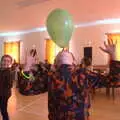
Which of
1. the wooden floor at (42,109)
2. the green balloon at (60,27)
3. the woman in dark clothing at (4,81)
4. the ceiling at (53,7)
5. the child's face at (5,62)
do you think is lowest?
the wooden floor at (42,109)

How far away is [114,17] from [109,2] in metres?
2.47

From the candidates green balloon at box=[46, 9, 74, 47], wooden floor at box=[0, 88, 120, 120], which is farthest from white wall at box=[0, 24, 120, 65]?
green balloon at box=[46, 9, 74, 47]

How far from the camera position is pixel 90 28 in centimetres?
977

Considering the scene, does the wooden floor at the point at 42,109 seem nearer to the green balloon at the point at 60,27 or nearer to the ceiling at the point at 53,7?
the green balloon at the point at 60,27

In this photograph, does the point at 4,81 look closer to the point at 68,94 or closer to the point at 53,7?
the point at 68,94

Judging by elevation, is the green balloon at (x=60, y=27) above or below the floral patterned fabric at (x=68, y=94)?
above

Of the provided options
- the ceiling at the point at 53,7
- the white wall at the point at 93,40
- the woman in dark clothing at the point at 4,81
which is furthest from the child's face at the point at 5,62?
the white wall at the point at 93,40

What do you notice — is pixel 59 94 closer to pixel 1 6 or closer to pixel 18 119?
pixel 18 119

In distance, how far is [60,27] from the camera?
1.90 metres

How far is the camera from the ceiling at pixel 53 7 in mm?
6365

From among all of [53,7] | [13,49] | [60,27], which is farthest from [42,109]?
[13,49]

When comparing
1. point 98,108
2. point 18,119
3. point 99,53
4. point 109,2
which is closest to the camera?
point 18,119

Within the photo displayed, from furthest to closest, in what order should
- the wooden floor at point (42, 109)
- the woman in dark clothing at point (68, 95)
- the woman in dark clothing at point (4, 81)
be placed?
the wooden floor at point (42, 109) → the woman in dark clothing at point (4, 81) → the woman in dark clothing at point (68, 95)

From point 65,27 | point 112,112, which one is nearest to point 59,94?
point 65,27
